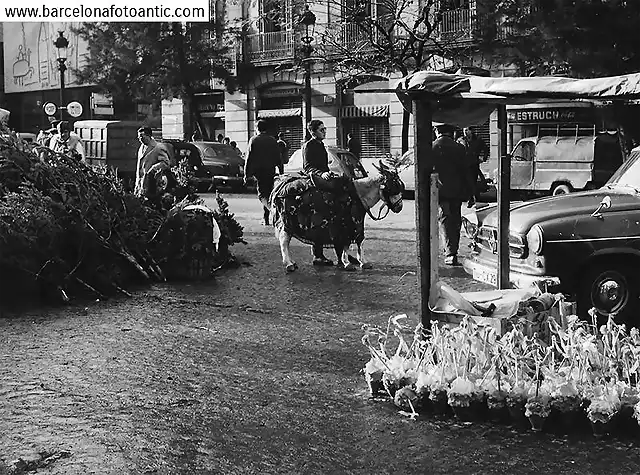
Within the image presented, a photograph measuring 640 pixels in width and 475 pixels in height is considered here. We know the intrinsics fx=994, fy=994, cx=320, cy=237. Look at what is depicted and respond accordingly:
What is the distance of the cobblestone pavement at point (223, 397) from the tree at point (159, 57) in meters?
31.1

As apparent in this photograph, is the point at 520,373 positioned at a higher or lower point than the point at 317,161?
lower

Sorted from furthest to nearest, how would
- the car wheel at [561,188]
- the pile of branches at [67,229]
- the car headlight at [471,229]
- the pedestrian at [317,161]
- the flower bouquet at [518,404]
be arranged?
the car wheel at [561,188] < the pedestrian at [317,161] < the pile of branches at [67,229] < the car headlight at [471,229] < the flower bouquet at [518,404]

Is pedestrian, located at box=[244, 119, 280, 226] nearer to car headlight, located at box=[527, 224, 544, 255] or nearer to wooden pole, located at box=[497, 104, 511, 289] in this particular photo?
Answer: car headlight, located at box=[527, 224, 544, 255]

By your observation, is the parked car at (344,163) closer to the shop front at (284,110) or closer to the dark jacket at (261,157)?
the dark jacket at (261,157)

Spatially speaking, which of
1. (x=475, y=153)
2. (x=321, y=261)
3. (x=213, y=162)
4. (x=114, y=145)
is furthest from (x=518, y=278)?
(x=213, y=162)

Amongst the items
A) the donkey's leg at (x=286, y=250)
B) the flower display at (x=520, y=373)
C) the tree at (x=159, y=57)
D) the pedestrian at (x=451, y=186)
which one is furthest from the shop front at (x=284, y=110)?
the flower display at (x=520, y=373)

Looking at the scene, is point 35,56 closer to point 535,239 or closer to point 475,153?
point 475,153

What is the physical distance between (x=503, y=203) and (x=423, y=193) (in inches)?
59.0

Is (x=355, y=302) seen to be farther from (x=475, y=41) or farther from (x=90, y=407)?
(x=475, y=41)

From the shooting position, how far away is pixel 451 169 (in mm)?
13398

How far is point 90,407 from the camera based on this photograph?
6.60 meters

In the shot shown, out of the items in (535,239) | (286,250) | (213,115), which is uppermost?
(213,115)

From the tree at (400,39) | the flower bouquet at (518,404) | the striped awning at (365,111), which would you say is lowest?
the flower bouquet at (518,404)

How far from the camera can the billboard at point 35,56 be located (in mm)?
50812
